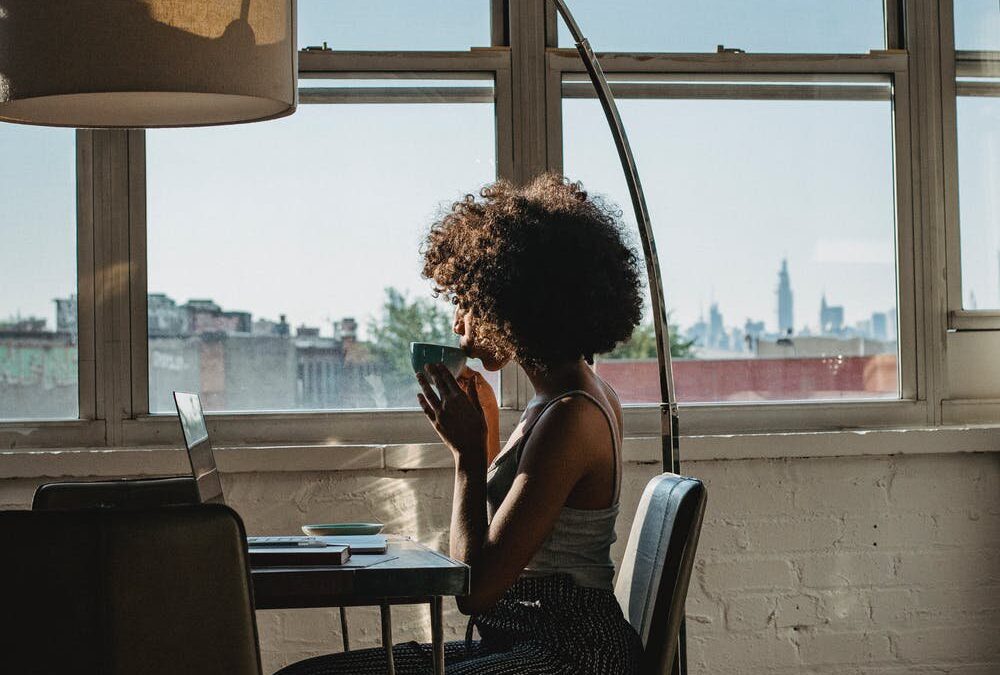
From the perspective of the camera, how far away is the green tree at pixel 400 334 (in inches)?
125

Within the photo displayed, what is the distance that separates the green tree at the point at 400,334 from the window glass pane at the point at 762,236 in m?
0.49

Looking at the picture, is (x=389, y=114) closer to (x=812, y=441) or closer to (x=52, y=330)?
(x=52, y=330)

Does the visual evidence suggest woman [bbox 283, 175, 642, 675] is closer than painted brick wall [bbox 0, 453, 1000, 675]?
Yes

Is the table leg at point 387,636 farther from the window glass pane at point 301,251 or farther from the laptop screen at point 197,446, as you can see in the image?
the window glass pane at point 301,251

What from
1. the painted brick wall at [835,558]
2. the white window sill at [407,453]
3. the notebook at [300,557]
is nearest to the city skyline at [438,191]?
the white window sill at [407,453]

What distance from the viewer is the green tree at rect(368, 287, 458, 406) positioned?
10.4 ft

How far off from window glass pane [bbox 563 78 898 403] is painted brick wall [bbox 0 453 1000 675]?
0.29 metres

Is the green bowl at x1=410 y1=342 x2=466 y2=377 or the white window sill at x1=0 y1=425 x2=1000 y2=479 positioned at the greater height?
the green bowl at x1=410 y1=342 x2=466 y2=377

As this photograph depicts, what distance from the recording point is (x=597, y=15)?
324cm

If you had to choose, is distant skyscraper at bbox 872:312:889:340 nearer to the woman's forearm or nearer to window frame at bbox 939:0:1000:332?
window frame at bbox 939:0:1000:332

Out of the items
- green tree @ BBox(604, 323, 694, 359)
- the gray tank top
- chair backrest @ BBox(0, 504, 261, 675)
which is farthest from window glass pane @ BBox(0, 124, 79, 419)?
chair backrest @ BBox(0, 504, 261, 675)

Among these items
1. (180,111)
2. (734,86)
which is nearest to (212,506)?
(180,111)

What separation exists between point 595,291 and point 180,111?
0.86 m

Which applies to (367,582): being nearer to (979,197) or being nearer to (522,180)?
(522,180)
